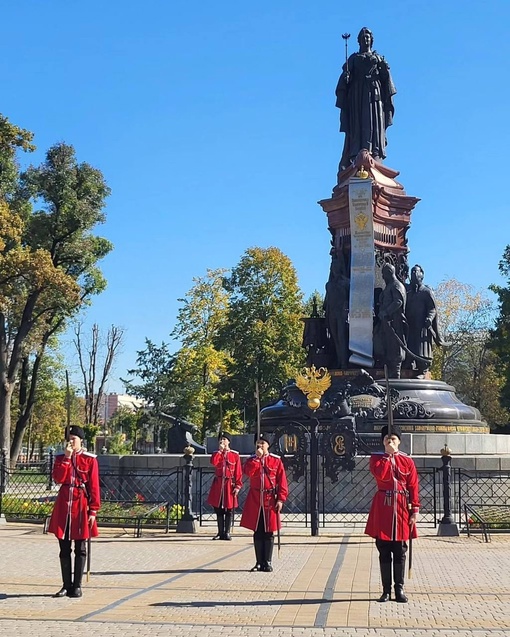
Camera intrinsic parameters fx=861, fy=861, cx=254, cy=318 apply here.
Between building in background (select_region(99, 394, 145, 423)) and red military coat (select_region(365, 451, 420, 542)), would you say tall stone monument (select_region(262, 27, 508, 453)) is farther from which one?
building in background (select_region(99, 394, 145, 423))

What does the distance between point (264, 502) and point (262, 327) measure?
38.8 metres

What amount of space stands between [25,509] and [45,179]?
24567 mm

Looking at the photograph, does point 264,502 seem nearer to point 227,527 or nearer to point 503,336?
point 227,527

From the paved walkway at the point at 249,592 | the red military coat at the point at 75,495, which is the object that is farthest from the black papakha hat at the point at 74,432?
the paved walkway at the point at 249,592

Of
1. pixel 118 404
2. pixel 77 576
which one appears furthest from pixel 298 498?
pixel 118 404

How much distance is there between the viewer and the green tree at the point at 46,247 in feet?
120

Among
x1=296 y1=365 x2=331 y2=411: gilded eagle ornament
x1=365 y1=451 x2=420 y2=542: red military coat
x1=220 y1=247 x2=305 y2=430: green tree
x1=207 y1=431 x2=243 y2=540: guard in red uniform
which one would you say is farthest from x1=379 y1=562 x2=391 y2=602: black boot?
x1=220 y1=247 x2=305 y2=430: green tree

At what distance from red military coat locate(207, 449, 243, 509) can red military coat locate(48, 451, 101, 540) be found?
5557 millimetres

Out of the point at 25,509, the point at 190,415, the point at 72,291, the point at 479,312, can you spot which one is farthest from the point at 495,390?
the point at 25,509

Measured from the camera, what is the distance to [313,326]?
26547mm

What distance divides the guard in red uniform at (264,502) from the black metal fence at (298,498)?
521 centimetres

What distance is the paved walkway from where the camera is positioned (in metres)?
7.59

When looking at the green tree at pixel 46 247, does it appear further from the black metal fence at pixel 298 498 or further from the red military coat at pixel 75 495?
the red military coat at pixel 75 495

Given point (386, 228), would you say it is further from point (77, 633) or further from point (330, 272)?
point (77, 633)
